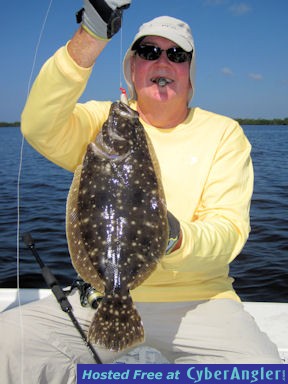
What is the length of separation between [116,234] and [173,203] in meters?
1.00

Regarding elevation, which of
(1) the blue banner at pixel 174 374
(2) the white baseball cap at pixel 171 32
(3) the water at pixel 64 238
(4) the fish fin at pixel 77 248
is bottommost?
(3) the water at pixel 64 238

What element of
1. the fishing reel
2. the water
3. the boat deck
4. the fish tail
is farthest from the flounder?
the water

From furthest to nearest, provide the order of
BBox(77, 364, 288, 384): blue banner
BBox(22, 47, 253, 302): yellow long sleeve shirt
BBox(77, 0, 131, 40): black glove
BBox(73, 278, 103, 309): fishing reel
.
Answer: BBox(73, 278, 103, 309): fishing reel → BBox(77, 364, 288, 384): blue banner → BBox(22, 47, 253, 302): yellow long sleeve shirt → BBox(77, 0, 131, 40): black glove

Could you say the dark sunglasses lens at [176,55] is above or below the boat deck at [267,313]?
above

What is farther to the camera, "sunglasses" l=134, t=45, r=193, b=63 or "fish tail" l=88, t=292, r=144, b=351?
"sunglasses" l=134, t=45, r=193, b=63

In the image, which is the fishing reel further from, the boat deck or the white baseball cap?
the white baseball cap

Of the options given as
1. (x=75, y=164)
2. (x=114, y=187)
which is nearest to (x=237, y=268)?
(x=75, y=164)

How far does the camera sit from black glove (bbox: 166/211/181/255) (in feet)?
8.52

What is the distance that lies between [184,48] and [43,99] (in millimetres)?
1368

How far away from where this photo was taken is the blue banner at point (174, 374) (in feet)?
9.49

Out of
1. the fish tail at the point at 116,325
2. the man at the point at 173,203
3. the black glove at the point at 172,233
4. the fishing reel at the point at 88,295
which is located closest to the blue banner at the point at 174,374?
the man at the point at 173,203

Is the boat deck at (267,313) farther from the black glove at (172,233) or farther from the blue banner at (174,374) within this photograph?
the black glove at (172,233)

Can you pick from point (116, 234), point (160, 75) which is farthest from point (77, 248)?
point (160, 75)

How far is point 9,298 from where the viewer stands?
189 inches
